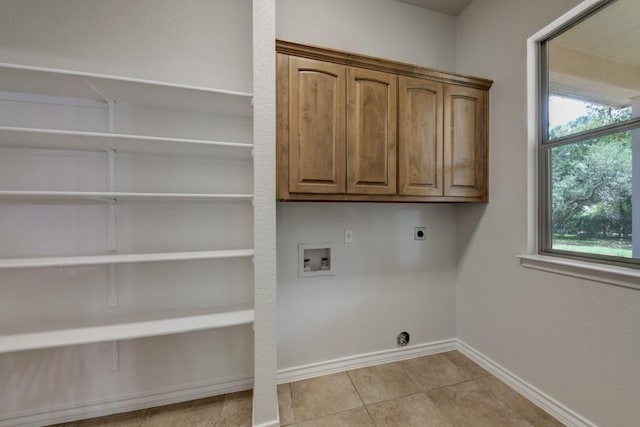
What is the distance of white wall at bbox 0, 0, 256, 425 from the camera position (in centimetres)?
141

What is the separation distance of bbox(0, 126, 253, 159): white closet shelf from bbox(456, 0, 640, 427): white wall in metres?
1.81

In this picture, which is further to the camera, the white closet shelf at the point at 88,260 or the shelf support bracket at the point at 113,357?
the shelf support bracket at the point at 113,357

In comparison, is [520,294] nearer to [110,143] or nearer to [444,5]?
[444,5]

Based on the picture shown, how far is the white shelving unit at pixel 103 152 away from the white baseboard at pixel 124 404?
536 mm

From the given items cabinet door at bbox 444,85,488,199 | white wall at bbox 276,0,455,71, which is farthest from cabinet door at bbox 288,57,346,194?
cabinet door at bbox 444,85,488,199

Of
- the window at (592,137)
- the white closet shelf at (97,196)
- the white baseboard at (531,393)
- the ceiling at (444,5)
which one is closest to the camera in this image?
the white closet shelf at (97,196)

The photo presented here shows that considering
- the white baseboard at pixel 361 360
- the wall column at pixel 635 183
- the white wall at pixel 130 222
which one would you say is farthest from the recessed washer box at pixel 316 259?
the wall column at pixel 635 183

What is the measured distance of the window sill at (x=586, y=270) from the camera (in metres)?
1.18

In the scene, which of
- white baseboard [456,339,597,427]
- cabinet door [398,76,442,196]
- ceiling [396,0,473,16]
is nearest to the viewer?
white baseboard [456,339,597,427]

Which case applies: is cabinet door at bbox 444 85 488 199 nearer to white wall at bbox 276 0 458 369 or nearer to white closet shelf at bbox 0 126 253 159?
white wall at bbox 276 0 458 369

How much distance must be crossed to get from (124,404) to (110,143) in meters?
1.60

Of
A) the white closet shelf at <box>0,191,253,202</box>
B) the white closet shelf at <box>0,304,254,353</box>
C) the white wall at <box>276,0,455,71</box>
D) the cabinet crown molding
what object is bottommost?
the white closet shelf at <box>0,304,254,353</box>

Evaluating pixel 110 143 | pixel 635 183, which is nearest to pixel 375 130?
pixel 635 183

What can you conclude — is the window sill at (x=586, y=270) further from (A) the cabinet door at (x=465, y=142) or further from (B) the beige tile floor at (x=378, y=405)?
(B) the beige tile floor at (x=378, y=405)
